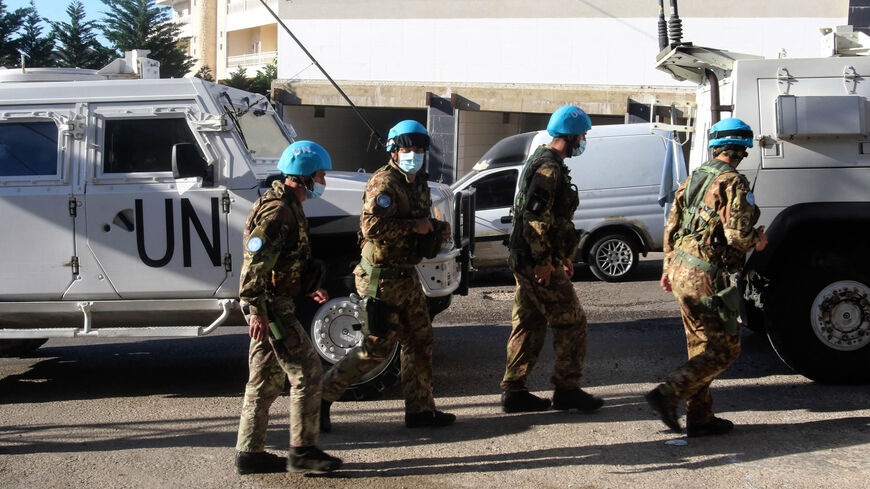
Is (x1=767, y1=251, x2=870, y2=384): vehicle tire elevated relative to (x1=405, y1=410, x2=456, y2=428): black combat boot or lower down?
elevated

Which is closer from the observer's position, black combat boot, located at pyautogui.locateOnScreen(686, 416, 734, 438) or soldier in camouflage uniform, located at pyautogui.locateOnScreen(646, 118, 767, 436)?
soldier in camouflage uniform, located at pyautogui.locateOnScreen(646, 118, 767, 436)

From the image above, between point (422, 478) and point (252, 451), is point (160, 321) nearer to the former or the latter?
point (252, 451)

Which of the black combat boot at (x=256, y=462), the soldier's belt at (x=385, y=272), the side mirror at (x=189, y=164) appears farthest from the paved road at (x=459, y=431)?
the side mirror at (x=189, y=164)

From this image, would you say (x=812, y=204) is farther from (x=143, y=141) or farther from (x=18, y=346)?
(x=18, y=346)

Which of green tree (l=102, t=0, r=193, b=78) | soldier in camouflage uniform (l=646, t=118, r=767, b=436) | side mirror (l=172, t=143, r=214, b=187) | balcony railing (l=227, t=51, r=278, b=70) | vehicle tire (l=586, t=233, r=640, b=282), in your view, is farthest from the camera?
balcony railing (l=227, t=51, r=278, b=70)

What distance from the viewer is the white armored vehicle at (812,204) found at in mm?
5852

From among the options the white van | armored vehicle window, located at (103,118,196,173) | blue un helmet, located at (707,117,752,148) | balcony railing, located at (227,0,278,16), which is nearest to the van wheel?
armored vehicle window, located at (103,118,196,173)

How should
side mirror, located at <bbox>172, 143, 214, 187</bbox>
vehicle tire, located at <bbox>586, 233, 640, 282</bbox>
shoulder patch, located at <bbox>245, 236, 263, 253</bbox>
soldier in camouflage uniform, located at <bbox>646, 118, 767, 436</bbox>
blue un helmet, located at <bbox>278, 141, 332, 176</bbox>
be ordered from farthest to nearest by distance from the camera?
vehicle tire, located at <bbox>586, 233, 640, 282</bbox> < side mirror, located at <bbox>172, 143, 214, 187</bbox> < soldier in camouflage uniform, located at <bbox>646, 118, 767, 436</bbox> < blue un helmet, located at <bbox>278, 141, 332, 176</bbox> < shoulder patch, located at <bbox>245, 236, 263, 253</bbox>

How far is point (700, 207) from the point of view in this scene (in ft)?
16.1

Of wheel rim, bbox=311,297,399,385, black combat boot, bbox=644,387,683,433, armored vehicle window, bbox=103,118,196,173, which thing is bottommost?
black combat boot, bbox=644,387,683,433

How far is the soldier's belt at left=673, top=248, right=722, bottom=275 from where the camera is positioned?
15.9 ft

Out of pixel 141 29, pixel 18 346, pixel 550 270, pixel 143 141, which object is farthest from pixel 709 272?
pixel 141 29

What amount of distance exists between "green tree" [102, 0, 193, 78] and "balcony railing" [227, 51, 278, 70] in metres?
13.6

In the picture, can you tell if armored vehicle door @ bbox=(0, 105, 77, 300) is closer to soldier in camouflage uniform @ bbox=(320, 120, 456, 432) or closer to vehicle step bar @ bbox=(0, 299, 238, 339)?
vehicle step bar @ bbox=(0, 299, 238, 339)
